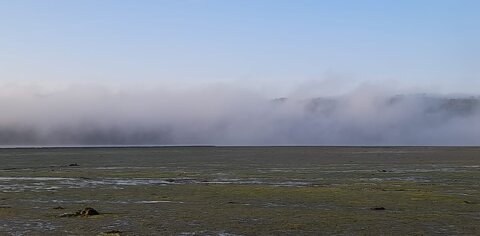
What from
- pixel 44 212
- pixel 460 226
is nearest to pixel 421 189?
pixel 460 226

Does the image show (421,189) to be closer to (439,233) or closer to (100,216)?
(439,233)

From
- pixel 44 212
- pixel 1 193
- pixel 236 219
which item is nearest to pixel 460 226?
pixel 236 219

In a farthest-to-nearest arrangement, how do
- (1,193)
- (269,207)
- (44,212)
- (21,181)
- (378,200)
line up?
1. (21,181)
2. (1,193)
3. (378,200)
4. (269,207)
5. (44,212)

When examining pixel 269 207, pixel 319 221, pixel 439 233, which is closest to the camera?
pixel 439 233

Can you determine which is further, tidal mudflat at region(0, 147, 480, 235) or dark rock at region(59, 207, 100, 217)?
dark rock at region(59, 207, 100, 217)

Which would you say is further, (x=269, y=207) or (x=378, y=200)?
(x=378, y=200)

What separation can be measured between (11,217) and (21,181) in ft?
59.3

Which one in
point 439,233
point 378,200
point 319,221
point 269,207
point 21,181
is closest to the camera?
point 439,233

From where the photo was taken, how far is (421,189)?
3269 centimetres

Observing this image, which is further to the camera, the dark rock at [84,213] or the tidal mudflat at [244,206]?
the dark rock at [84,213]

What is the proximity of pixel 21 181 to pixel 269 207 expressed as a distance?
20.5 meters

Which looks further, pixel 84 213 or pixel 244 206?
pixel 244 206

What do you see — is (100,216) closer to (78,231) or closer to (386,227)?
(78,231)

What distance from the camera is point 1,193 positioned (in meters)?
31.2
